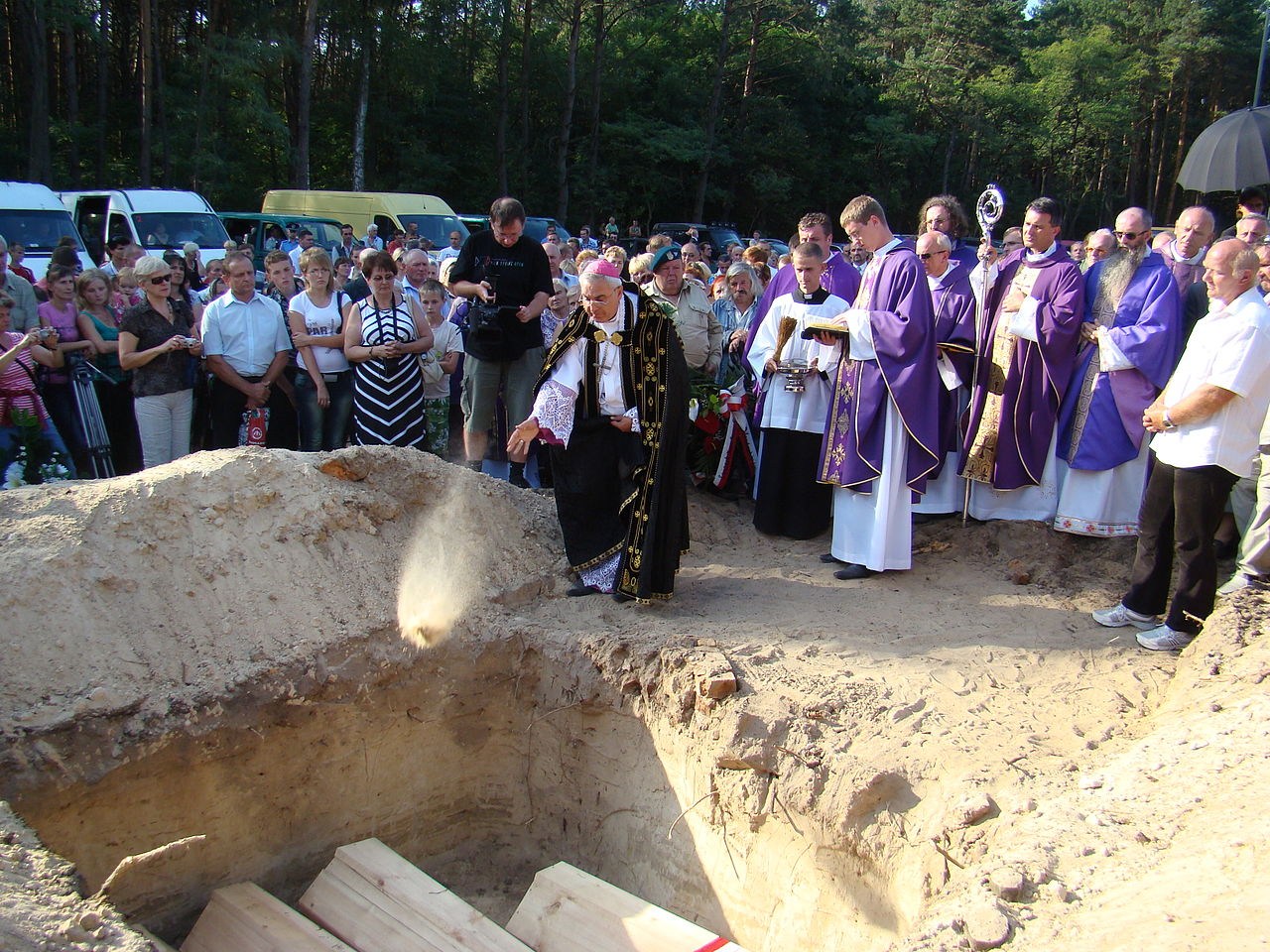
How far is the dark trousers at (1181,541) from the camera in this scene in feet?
14.9

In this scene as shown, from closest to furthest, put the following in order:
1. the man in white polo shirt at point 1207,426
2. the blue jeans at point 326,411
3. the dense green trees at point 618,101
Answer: the man in white polo shirt at point 1207,426
the blue jeans at point 326,411
the dense green trees at point 618,101

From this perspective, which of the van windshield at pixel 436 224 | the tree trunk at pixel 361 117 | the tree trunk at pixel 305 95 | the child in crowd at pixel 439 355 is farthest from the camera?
the tree trunk at pixel 361 117

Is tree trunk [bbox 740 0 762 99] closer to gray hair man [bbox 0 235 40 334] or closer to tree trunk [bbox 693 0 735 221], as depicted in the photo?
tree trunk [bbox 693 0 735 221]

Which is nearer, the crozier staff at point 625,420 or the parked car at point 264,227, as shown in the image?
the crozier staff at point 625,420

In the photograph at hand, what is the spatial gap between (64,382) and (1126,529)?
21.4ft

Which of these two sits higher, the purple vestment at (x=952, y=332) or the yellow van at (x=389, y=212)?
the yellow van at (x=389, y=212)

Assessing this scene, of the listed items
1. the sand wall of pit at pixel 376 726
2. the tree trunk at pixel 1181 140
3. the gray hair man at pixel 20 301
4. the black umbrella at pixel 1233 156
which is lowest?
the sand wall of pit at pixel 376 726

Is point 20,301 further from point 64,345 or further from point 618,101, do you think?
point 618,101

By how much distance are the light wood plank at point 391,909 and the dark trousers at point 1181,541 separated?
3373 mm

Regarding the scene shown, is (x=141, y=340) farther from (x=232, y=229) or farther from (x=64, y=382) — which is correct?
(x=232, y=229)

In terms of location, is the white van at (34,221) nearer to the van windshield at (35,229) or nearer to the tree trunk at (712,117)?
the van windshield at (35,229)

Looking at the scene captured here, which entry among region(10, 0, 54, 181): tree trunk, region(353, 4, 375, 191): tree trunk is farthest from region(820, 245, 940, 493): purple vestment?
region(353, 4, 375, 191): tree trunk

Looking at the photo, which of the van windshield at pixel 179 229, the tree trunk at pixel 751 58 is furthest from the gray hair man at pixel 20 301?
the tree trunk at pixel 751 58

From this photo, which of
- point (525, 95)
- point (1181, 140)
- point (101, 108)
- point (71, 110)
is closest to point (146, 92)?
point (71, 110)
